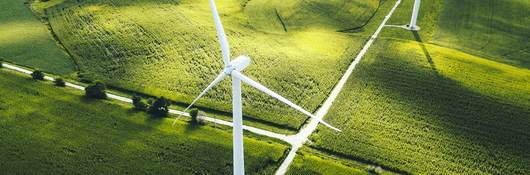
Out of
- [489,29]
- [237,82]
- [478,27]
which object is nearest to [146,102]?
[237,82]

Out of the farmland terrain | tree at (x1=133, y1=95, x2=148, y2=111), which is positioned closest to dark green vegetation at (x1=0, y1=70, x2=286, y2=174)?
the farmland terrain

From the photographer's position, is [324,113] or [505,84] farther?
[505,84]

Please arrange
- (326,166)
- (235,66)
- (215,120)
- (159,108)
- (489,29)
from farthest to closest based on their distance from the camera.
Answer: (489,29) → (215,120) → (159,108) → (326,166) → (235,66)

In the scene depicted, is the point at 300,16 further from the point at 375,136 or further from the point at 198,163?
the point at 198,163

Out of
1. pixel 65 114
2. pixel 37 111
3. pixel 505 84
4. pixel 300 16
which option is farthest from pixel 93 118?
pixel 505 84

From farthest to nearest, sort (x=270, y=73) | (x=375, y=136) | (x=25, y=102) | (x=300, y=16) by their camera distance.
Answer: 1. (x=300, y=16)
2. (x=270, y=73)
3. (x=25, y=102)
4. (x=375, y=136)

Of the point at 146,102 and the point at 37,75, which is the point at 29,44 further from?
the point at 146,102

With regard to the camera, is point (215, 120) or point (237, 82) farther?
point (215, 120)
